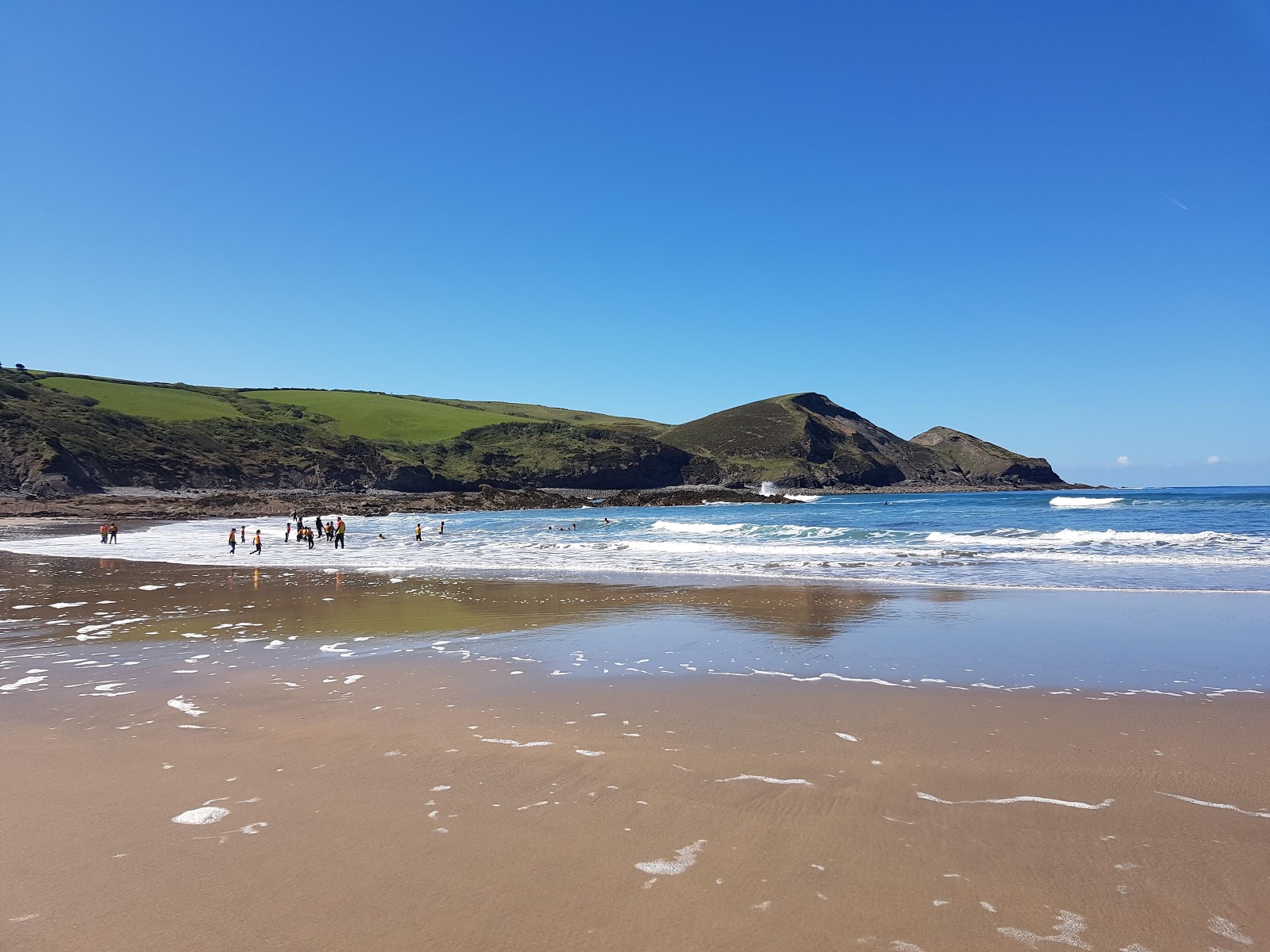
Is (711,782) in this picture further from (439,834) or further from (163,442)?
(163,442)

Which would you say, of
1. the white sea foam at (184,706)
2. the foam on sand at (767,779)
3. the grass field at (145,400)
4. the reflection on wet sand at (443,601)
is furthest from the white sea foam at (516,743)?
the grass field at (145,400)

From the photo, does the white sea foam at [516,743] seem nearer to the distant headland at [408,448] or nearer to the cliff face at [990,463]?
the distant headland at [408,448]

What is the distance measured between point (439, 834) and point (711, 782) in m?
1.79

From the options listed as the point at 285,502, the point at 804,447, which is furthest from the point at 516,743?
the point at 804,447

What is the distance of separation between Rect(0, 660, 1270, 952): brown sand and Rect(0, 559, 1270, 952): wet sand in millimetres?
19

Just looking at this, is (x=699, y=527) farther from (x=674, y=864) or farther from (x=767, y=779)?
(x=674, y=864)

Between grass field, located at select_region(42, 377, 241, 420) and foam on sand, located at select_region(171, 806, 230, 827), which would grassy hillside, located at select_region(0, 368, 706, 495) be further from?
foam on sand, located at select_region(171, 806, 230, 827)

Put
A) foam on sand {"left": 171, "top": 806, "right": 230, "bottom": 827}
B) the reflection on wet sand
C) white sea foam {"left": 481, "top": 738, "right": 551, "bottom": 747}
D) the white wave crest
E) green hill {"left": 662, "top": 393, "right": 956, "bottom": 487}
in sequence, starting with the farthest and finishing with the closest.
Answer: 1. green hill {"left": 662, "top": 393, "right": 956, "bottom": 487}
2. the white wave crest
3. the reflection on wet sand
4. white sea foam {"left": 481, "top": 738, "right": 551, "bottom": 747}
5. foam on sand {"left": 171, "top": 806, "right": 230, "bottom": 827}

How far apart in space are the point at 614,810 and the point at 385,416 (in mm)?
138069

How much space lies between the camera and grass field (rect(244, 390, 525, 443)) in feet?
409

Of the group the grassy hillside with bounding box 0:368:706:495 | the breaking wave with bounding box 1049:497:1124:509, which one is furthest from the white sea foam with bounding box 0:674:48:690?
the grassy hillside with bounding box 0:368:706:495

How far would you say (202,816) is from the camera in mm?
4410

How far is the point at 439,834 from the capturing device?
4.11m

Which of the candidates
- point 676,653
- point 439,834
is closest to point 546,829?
point 439,834
